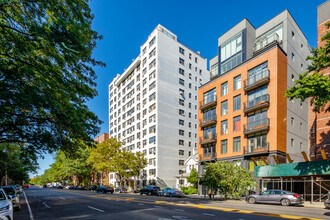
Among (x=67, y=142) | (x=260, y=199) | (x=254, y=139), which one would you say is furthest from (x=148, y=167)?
(x=67, y=142)

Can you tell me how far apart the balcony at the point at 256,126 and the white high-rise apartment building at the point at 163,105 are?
25377 mm

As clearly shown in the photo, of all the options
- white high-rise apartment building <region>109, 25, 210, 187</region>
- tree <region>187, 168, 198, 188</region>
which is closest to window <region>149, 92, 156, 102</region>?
white high-rise apartment building <region>109, 25, 210, 187</region>

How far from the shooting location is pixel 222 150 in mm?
35750

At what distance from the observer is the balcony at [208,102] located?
38106mm

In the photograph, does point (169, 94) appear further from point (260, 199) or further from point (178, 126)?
point (260, 199)

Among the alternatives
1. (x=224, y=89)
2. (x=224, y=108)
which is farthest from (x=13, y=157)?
(x=224, y=89)

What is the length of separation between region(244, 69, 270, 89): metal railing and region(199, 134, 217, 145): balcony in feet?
32.4

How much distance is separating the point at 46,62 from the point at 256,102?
27259 mm

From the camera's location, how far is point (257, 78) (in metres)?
31.2

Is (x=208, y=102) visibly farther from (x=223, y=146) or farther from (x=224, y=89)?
(x=223, y=146)

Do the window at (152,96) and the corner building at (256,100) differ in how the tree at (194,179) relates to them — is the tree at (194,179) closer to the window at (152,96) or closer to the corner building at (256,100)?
the corner building at (256,100)

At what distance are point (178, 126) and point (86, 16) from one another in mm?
47716

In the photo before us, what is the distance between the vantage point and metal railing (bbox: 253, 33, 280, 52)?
32209mm

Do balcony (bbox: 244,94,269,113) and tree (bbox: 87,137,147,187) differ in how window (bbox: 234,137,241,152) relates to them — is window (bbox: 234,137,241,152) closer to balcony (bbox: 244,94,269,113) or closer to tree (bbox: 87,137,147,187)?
balcony (bbox: 244,94,269,113)
